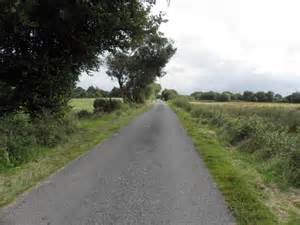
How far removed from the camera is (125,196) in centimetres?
422

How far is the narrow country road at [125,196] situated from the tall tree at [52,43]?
191 inches

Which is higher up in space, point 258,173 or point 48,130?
point 48,130

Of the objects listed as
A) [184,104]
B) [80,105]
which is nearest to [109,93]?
[80,105]

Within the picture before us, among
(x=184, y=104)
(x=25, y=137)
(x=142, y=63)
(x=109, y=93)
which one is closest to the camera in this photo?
(x=25, y=137)

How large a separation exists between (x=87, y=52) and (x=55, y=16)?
1.93 meters

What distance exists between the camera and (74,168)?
586 centimetres

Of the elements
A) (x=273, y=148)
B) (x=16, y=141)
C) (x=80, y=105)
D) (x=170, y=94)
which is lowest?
(x=80, y=105)

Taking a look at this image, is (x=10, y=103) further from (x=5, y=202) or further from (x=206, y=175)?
(x=206, y=175)

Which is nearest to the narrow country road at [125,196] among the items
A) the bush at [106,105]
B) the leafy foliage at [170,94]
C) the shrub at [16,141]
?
the shrub at [16,141]

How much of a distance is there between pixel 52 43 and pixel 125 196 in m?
8.78

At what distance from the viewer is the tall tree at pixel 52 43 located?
9445mm

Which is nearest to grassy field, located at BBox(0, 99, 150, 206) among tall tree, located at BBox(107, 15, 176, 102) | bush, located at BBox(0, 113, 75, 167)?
bush, located at BBox(0, 113, 75, 167)

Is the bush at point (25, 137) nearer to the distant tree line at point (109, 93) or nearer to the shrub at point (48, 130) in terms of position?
the shrub at point (48, 130)

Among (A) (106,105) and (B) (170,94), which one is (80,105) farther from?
(B) (170,94)
